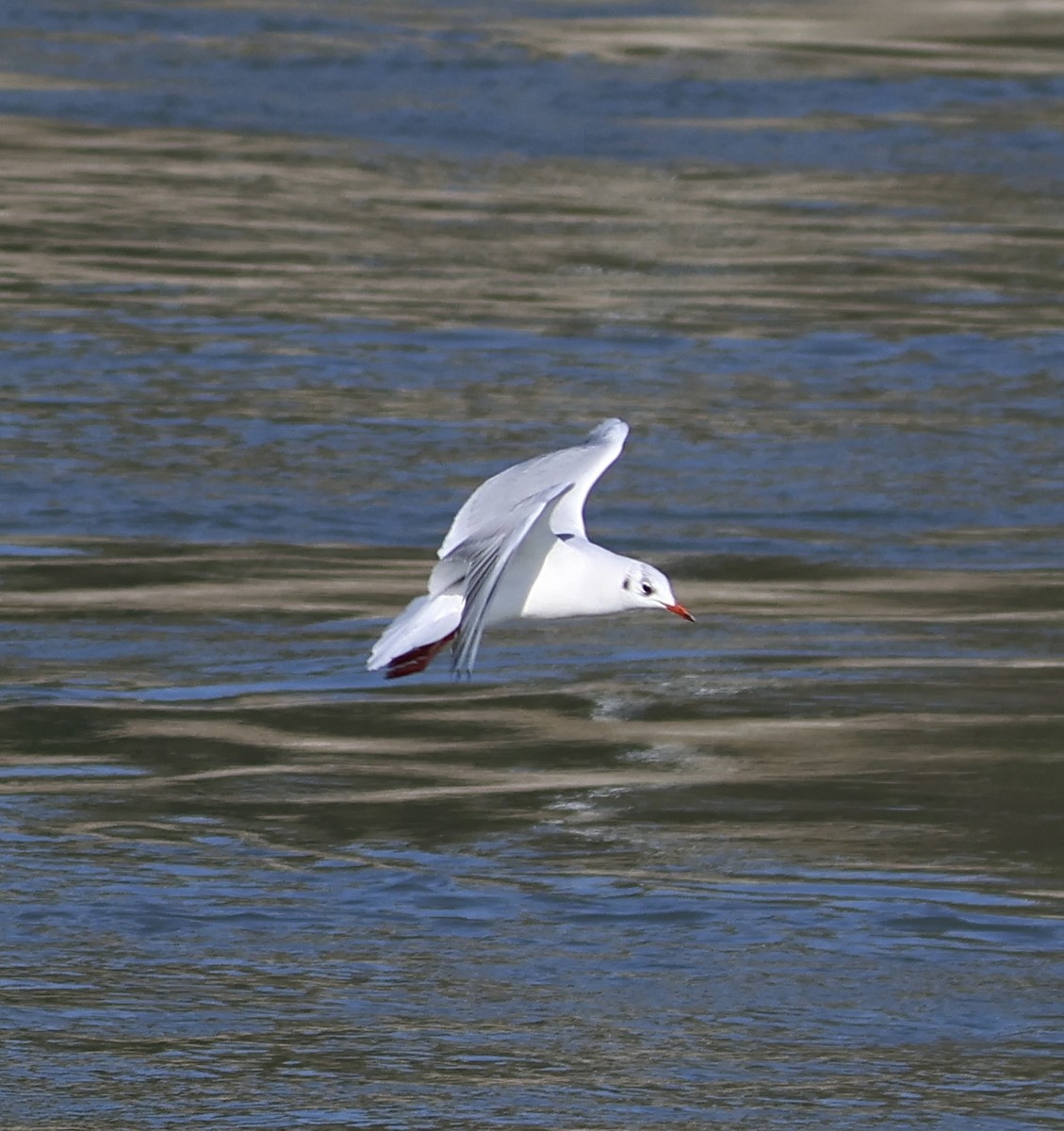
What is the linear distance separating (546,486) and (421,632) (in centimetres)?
61

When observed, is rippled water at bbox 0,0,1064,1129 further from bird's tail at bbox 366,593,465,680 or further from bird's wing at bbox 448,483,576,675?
bird's wing at bbox 448,483,576,675

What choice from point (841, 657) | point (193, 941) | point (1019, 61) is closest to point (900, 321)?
point (841, 657)

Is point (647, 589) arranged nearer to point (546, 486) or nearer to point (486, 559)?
point (546, 486)

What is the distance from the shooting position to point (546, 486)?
26.8 ft

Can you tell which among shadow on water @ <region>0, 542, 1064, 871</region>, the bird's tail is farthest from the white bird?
shadow on water @ <region>0, 542, 1064, 871</region>

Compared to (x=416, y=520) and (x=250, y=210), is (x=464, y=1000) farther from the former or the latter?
(x=250, y=210)

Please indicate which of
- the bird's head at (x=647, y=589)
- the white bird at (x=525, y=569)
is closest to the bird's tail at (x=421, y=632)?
the white bird at (x=525, y=569)

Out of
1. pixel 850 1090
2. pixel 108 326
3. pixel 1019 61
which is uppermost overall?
pixel 1019 61

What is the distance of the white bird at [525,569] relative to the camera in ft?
25.1

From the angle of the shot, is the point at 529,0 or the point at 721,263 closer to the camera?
the point at 721,263

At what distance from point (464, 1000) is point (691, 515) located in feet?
16.0

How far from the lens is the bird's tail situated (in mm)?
7852

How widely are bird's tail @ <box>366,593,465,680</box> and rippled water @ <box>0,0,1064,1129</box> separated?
1.42 feet

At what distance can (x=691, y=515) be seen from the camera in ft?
37.1
